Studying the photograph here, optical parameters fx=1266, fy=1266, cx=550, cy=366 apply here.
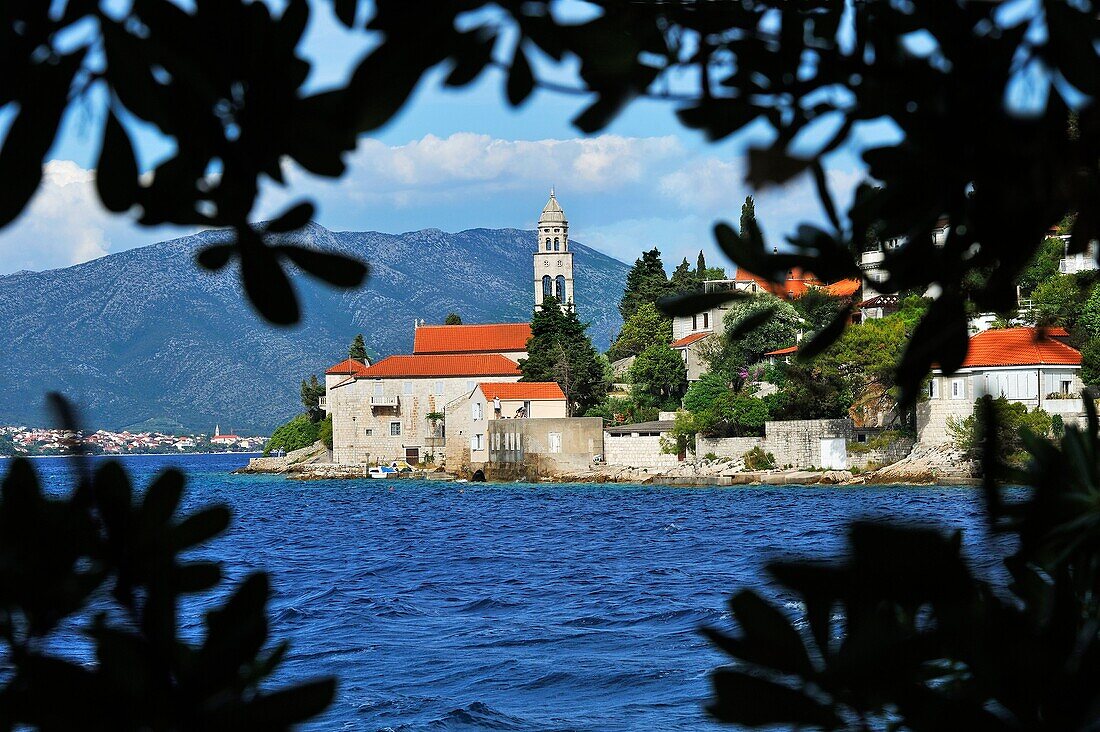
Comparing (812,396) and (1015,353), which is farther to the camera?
(812,396)

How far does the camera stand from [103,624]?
1.22 m

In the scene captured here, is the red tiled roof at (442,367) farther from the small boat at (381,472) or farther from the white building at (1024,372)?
the white building at (1024,372)

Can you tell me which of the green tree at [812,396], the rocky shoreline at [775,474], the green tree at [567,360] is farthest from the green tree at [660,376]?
the green tree at [812,396]

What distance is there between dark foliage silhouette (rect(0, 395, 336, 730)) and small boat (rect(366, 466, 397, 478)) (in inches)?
2473

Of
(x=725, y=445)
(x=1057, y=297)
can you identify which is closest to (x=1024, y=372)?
(x=1057, y=297)

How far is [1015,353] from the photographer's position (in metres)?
39.3

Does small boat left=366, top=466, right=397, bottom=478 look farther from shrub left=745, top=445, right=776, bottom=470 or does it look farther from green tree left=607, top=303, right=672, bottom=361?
shrub left=745, top=445, right=776, bottom=470

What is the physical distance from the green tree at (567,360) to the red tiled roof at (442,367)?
3982 millimetres

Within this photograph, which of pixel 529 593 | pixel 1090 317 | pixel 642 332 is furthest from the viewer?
pixel 642 332

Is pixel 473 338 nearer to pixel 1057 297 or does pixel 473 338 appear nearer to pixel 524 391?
pixel 524 391

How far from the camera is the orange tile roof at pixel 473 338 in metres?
69.2

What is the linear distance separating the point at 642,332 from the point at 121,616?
6164 centimetres

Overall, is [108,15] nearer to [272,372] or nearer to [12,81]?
[12,81]

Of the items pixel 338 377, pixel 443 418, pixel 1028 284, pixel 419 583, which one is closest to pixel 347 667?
pixel 419 583
